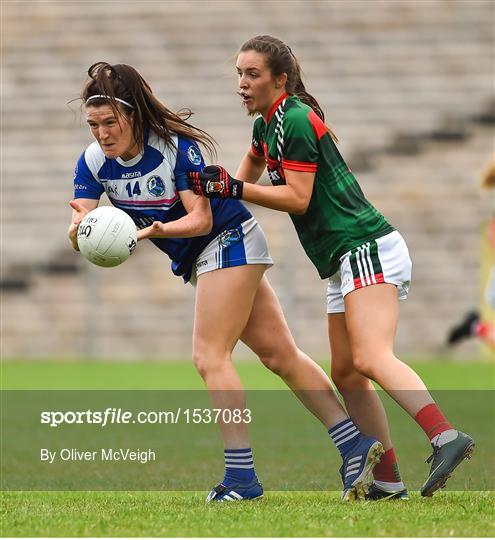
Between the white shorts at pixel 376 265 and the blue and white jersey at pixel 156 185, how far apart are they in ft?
2.00

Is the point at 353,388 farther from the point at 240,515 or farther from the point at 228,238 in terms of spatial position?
the point at 240,515

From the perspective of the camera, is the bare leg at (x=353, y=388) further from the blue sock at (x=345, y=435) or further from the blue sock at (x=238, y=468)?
the blue sock at (x=238, y=468)

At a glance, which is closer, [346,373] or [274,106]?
[274,106]

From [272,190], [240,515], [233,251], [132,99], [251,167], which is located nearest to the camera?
[240,515]

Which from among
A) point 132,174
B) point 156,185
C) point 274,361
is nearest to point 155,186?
point 156,185

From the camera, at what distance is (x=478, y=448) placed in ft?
23.2

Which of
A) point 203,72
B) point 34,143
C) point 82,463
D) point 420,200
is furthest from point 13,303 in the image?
point 82,463

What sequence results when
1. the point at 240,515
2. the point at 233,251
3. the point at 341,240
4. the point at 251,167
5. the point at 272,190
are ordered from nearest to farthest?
the point at 240,515
the point at 272,190
the point at 341,240
the point at 233,251
the point at 251,167

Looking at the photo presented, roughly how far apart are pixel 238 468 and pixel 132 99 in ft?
5.38

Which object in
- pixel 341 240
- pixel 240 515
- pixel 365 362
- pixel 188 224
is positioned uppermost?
pixel 188 224

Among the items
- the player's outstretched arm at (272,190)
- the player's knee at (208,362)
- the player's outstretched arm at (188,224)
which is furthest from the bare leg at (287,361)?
the player's outstretched arm at (272,190)

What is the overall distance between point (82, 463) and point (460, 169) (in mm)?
13372

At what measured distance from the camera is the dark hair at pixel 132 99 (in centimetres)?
493

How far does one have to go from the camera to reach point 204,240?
5105 millimetres
